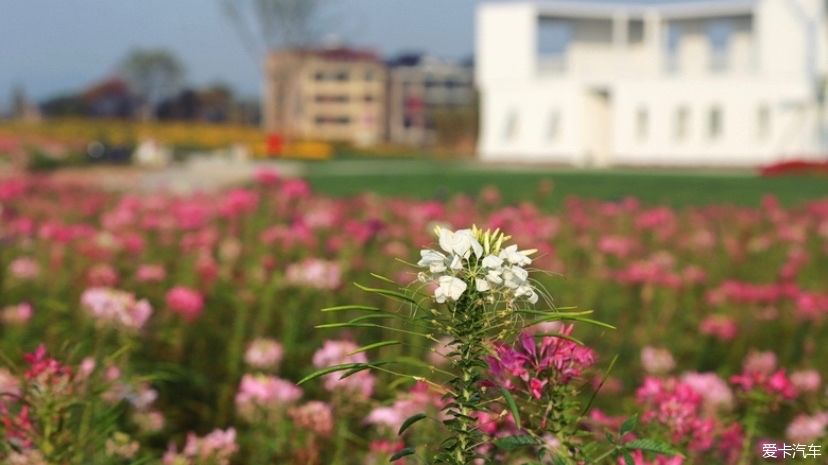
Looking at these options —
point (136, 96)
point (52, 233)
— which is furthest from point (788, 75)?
point (136, 96)

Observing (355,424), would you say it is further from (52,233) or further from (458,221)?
(458,221)

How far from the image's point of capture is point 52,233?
510cm

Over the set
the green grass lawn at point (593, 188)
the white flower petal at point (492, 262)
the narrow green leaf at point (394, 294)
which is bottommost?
the green grass lawn at point (593, 188)

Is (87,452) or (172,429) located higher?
(87,452)

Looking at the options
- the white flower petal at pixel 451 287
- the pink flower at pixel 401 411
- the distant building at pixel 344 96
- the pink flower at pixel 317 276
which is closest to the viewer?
the white flower petal at pixel 451 287

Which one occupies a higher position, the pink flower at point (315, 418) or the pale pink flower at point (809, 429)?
the pink flower at point (315, 418)

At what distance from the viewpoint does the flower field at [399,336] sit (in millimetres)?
1215

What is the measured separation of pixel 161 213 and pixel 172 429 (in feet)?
10.9

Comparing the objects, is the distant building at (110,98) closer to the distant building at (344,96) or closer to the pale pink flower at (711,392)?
the distant building at (344,96)

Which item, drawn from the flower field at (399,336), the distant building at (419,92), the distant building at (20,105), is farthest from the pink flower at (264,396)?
the distant building at (419,92)

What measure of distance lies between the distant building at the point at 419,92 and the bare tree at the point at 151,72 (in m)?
25.5

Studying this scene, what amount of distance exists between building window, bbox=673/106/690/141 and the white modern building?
0.05 meters

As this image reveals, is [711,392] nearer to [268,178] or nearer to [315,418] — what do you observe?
[315,418]

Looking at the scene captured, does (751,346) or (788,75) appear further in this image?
(788,75)
